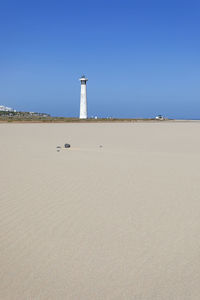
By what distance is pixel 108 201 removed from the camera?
5.03 metres

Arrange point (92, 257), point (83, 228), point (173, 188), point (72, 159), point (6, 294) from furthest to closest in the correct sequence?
point (72, 159)
point (173, 188)
point (83, 228)
point (92, 257)
point (6, 294)

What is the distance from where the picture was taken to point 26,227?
13.0ft

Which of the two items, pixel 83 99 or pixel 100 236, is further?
pixel 83 99

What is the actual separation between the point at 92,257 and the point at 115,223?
3.02 ft

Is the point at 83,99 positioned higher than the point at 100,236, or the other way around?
the point at 83,99

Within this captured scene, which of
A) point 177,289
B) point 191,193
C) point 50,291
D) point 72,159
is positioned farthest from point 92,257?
point 72,159

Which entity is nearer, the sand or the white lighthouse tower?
the sand

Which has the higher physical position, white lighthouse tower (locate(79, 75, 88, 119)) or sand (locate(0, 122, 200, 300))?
white lighthouse tower (locate(79, 75, 88, 119))

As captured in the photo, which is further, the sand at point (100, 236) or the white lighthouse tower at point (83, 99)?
the white lighthouse tower at point (83, 99)

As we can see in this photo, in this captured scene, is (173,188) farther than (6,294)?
Yes

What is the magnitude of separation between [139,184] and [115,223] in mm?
2134

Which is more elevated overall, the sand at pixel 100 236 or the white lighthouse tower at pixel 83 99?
the white lighthouse tower at pixel 83 99

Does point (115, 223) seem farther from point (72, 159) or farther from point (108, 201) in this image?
point (72, 159)

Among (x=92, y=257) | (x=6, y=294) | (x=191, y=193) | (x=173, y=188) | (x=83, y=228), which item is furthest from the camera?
(x=173, y=188)
